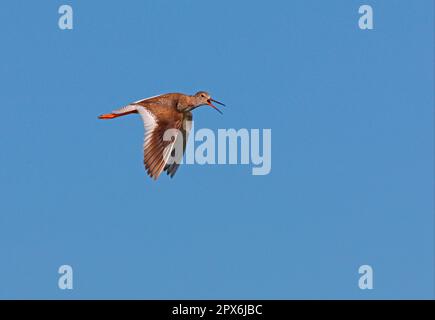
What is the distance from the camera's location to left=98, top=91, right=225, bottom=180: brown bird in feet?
85.9

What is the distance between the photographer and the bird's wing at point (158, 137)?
26078mm

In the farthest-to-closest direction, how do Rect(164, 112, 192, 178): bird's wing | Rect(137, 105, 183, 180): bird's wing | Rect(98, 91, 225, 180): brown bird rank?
Rect(164, 112, 192, 178): bird's wing, Rect(98, 91, 225, 180): brown bird, Rect(137, 105, 183, 180): bird's wing

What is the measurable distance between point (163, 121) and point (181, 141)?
0.66 m

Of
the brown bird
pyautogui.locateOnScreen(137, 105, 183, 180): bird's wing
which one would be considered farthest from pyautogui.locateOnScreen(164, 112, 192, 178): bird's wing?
pyautogui.locateOnScreen(137, 105, 183, 180): bird's wing

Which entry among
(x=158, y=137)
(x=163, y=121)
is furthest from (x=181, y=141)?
(x=158, y=137)

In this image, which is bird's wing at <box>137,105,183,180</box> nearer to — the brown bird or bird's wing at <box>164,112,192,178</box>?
the brown bird

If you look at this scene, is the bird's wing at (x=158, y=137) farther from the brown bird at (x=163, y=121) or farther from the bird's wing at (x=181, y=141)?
the bird's wing at (x=181, y=141)

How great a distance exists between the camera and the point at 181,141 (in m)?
27.1

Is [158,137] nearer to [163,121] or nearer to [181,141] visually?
[163,121]

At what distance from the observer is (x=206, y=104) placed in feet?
92.3

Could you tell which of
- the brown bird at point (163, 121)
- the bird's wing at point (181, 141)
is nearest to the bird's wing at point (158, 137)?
the brown bird at point (163, 121)
